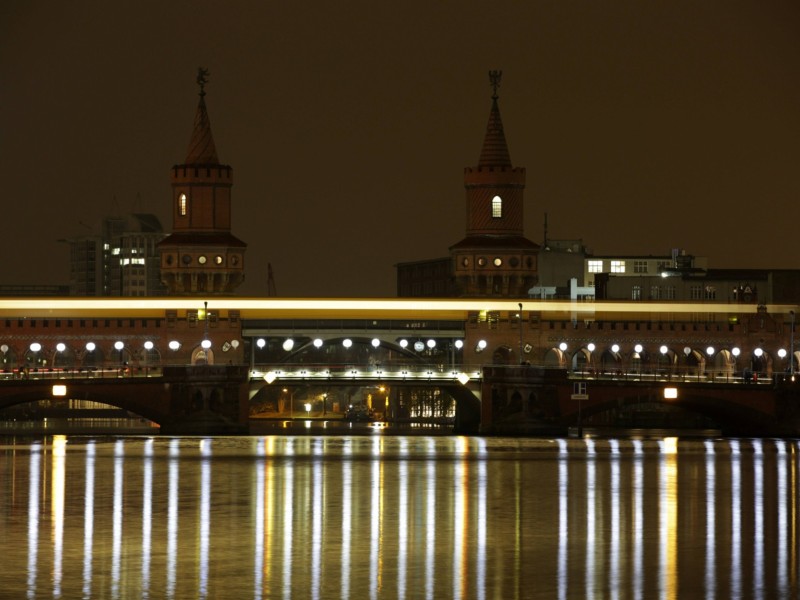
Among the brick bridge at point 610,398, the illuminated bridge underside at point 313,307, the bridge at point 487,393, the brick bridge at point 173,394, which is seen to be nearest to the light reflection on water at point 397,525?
the brick bridge at point 173,394

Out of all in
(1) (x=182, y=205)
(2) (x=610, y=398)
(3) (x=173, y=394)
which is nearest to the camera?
(3) (x=173, y=394)

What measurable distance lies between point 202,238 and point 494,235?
2419 centimetres

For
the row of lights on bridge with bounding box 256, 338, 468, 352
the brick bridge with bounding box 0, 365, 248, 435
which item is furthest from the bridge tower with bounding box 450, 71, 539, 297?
the brick bridge with bounding box 0, 365, 248, 435

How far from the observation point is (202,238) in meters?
154

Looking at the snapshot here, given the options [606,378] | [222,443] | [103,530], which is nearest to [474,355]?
[606,378]

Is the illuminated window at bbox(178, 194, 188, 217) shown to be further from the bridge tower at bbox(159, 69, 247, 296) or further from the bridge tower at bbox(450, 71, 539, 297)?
the bridge tower at bbox(450, 71, 539, 297)

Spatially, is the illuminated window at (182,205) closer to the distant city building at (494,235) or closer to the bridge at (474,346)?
the bridge at (474,346)

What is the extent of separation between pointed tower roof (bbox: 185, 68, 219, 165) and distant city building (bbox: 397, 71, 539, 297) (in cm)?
2152

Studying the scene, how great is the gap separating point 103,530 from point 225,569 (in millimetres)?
9472

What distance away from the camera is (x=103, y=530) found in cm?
5975

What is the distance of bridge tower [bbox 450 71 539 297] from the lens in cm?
15725

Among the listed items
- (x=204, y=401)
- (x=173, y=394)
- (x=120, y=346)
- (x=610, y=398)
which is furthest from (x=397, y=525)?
(x=120, y=346)

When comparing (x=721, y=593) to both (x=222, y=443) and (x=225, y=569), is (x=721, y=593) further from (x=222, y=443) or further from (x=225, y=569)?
(x=222, y=443)

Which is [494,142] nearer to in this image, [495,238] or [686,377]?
[495,238]
